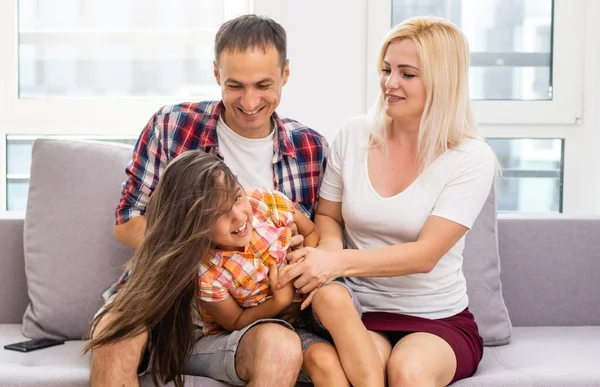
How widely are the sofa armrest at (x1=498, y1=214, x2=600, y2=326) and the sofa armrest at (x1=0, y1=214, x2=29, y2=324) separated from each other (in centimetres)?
142

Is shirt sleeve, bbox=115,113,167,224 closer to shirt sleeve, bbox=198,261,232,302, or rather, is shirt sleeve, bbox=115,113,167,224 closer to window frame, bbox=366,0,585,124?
shirt sleeve, bbox=198,261,232,302

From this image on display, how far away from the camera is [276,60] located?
1.98 metres

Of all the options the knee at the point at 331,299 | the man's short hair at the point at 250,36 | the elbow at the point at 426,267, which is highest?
the man's short hair at the point at 250,36

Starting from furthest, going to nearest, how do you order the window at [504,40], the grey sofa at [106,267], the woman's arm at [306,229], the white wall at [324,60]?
the window at [504,40]
the white wall at [324,60]
the grey sofa at [106,267]
the woman's arm at [306,229]

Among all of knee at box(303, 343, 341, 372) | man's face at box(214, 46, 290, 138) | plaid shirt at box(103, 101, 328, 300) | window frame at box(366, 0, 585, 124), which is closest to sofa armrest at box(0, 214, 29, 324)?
plaid shirt at box(103, 101, 328, 300)

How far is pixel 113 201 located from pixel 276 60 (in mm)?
652

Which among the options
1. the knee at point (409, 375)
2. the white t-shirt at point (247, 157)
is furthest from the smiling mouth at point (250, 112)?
the knee at point (409, 375)

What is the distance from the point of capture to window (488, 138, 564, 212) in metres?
3.01

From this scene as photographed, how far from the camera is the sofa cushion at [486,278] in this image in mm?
2219

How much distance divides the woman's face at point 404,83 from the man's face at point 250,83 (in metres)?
0.28

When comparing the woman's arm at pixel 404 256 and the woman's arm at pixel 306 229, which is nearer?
the woman's arm at pixel 404 256

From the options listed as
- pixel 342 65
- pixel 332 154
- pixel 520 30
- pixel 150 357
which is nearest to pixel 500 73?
pixel 520 30

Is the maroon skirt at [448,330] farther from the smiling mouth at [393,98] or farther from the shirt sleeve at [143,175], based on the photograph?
the shirt sleeve at [143,175]

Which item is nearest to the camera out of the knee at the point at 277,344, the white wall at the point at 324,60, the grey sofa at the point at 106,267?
the knee at the point at 277,344
